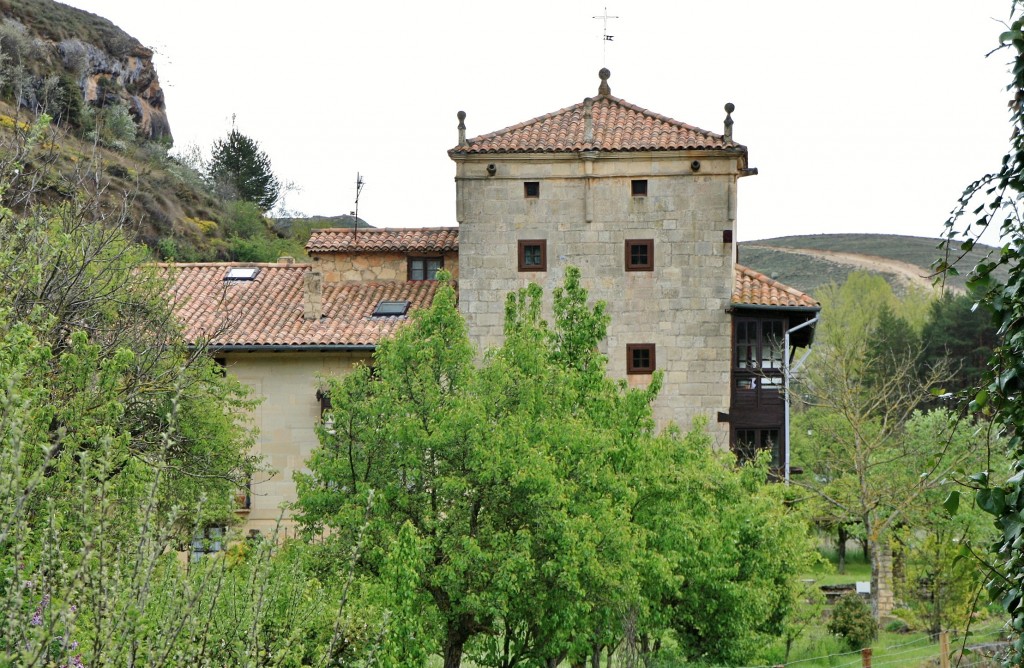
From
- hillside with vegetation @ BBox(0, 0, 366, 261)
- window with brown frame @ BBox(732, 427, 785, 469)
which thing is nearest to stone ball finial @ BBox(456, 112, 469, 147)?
window with brown frame @ BBox(732, 427, 785, 469)

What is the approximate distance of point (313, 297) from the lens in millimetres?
31000

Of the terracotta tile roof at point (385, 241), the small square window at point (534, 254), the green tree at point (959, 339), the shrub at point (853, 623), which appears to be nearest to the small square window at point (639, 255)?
the small square window at point (534, 254)

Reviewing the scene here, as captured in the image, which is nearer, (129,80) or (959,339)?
(959,339)

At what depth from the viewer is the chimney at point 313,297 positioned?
101ft

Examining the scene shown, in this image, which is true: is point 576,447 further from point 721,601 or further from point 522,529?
point 721,601

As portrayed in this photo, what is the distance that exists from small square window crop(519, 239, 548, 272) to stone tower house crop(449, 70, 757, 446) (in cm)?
2

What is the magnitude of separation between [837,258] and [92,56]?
83.3 metres

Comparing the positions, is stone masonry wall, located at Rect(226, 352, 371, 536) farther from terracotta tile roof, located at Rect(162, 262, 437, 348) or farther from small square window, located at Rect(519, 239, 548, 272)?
small square window, located at Rect(519, 239, 548, 272)

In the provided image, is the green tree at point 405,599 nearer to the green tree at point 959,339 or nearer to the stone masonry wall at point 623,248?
the stone masonry wall at point 623,248

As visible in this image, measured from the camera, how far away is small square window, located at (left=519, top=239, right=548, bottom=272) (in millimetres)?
30562

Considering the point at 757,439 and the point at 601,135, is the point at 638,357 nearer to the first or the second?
the point at 757,439

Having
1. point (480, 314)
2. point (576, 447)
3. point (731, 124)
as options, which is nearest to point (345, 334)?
point (480, 314)

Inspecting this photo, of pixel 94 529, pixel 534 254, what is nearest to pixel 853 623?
pixel 534 254

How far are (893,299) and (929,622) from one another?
2626 inches
